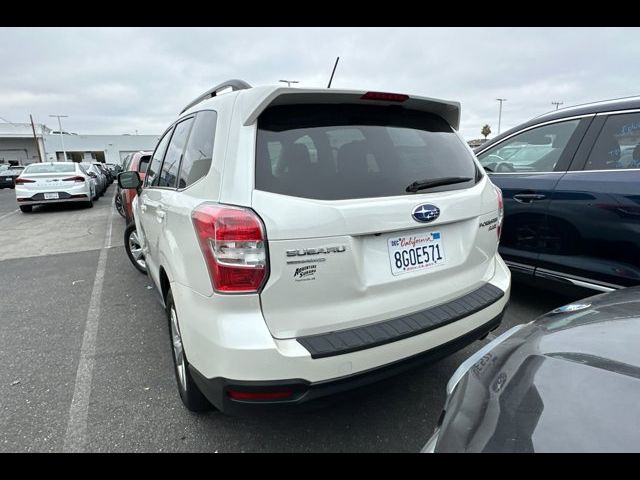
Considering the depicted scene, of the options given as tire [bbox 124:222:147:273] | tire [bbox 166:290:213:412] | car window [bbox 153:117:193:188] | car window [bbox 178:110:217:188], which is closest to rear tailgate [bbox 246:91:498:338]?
car window [bbox 178:110:217:188]

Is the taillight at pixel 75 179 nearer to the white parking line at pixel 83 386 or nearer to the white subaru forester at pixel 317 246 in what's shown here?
the white parking line at pixel 83 386

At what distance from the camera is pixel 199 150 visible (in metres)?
2.13

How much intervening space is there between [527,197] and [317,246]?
2631mm

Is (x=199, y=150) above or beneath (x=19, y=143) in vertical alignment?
above

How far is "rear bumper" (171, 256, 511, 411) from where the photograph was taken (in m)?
1.61

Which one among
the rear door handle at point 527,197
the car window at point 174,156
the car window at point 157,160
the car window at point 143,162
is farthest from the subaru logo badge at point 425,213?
the car window at point 143,162

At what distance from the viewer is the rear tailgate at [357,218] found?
165 cm

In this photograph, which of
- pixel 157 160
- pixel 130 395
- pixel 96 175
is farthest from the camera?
pixel 96 175

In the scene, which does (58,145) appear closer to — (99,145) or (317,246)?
(99,145)

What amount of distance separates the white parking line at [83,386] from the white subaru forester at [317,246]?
0.61m

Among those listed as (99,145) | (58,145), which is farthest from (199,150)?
(99,145)

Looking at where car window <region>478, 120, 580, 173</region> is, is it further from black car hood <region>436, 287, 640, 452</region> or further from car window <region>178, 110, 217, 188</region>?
car window <region>178, 110, 217, 188</region>
